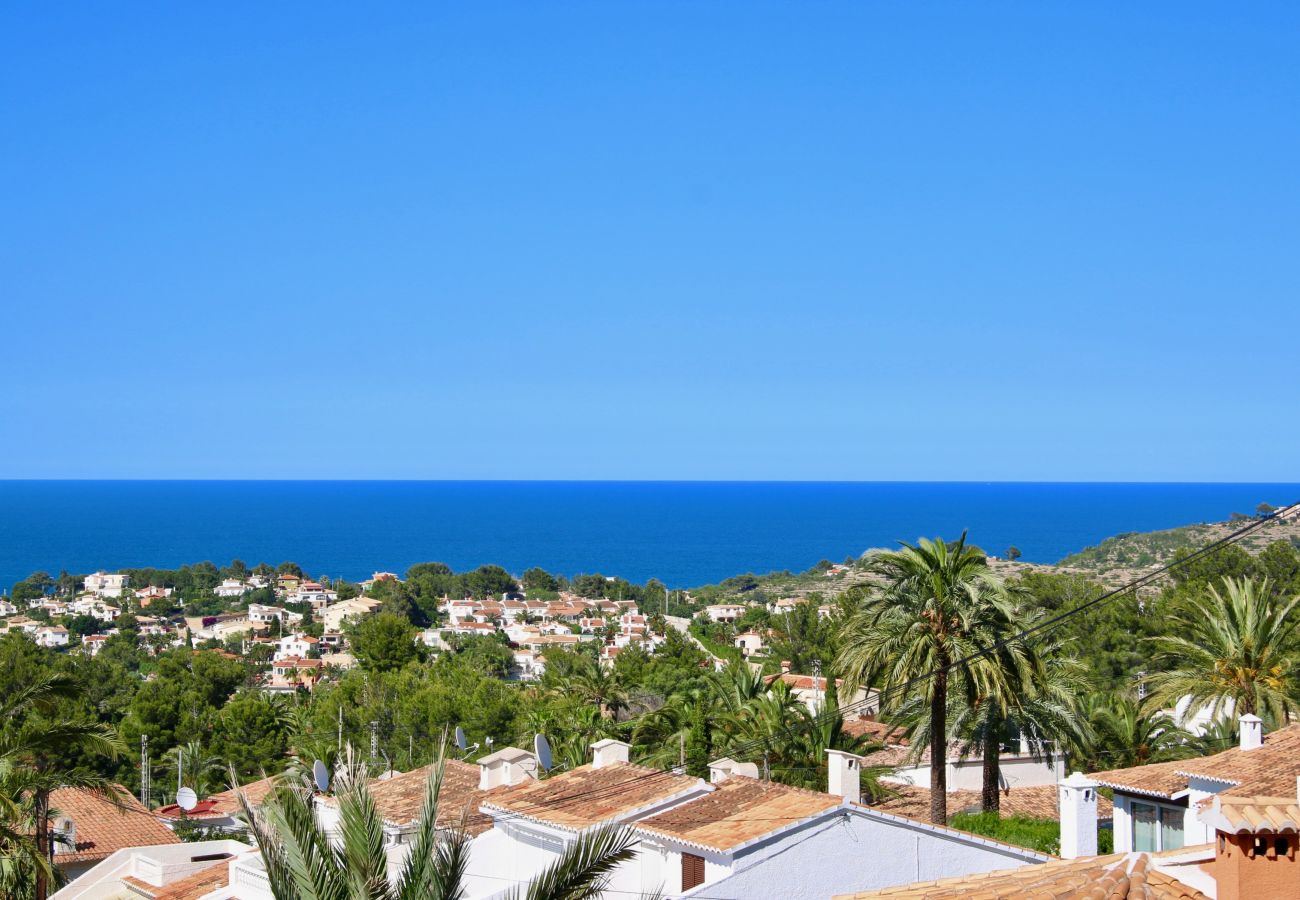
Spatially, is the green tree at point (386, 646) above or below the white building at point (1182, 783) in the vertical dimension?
below

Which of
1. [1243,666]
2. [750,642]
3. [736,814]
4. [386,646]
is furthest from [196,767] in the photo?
→ [750,642]

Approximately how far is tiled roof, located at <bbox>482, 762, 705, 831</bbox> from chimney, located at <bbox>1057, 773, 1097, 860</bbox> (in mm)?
4727

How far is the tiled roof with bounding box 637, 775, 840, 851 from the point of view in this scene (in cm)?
1644

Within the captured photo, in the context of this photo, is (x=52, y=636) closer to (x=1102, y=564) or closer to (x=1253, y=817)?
(x=1102, y=564)

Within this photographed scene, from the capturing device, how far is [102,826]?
31.2 m

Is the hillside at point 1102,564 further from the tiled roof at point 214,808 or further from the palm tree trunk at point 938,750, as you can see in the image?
the palm tree trunk at point 938,750

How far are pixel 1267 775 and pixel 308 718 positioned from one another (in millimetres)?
43888

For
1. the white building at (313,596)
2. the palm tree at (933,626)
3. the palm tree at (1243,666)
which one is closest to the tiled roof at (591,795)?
the palm tree at (933,626)

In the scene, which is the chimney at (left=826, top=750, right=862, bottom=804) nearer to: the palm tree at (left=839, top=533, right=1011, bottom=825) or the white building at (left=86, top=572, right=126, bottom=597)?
the palm tree at (left=839, top=533, right=1011, bottom=825)

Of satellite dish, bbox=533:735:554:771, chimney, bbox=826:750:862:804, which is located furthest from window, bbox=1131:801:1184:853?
satellite dish, bbox=533:735:554:771

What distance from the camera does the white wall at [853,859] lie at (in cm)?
1612

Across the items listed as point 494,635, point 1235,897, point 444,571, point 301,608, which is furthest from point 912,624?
point 444,571

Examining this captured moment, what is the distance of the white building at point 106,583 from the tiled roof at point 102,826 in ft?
498

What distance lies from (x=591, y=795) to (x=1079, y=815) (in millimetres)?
6659
